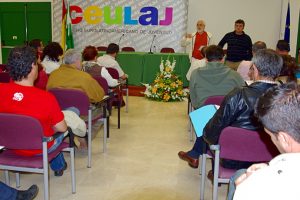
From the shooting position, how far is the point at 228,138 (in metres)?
2.29

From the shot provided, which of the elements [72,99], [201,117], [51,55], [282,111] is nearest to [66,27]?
[51,55]

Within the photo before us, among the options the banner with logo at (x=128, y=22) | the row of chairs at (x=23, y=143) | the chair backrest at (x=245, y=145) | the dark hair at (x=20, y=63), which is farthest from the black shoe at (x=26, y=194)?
the banner with logo at (x=128, y=22)

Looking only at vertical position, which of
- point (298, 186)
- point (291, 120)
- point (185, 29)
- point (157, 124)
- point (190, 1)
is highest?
point (190, 1)

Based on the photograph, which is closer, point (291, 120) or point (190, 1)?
point (291, 120)

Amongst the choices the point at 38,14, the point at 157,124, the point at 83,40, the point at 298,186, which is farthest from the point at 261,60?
the point at 38,14

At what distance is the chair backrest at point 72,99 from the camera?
3428 millimetres

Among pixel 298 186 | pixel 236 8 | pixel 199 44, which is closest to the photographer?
pixel 298 186

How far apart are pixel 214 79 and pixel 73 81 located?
154 centimetres

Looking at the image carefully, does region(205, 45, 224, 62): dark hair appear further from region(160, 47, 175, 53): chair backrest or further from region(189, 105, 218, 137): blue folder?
region(160, 47, 175, 53): chair backrest

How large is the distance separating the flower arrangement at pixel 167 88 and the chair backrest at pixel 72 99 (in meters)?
3.63

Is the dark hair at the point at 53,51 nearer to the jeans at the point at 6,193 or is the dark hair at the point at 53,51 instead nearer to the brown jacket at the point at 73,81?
the brown jacket at the point at 73,81

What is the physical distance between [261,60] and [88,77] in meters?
1.97

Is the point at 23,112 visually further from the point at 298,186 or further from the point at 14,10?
the point at 14,10

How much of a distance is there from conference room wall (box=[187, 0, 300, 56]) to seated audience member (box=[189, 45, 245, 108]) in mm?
5706
